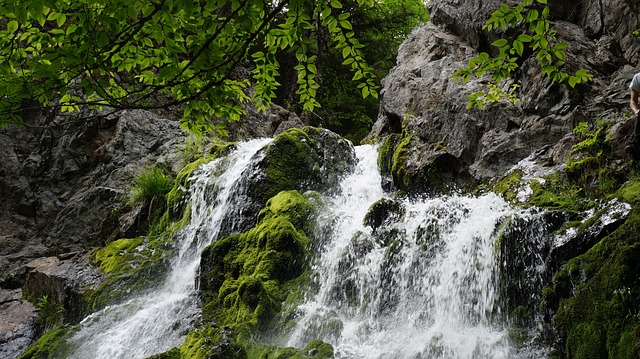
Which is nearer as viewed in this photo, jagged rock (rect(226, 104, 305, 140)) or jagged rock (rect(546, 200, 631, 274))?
jagged rock (rect(546, 200, 631, 274))

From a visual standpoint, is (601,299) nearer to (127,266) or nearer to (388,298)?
(388,298)

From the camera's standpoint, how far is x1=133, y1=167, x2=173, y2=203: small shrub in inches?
419

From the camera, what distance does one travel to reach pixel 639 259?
422cm

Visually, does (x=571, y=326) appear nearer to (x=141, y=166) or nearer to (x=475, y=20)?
(x=475, y=20)

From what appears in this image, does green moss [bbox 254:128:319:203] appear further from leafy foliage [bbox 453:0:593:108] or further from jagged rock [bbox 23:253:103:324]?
leafy foliage [bbox 453:0:593:108]

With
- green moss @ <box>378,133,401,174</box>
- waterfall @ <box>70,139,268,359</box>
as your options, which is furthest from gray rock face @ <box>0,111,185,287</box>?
green moss @ <box>378,133,401,174</box>

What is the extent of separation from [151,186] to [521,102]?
797 centimetres

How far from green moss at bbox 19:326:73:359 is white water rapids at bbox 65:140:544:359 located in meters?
0.19

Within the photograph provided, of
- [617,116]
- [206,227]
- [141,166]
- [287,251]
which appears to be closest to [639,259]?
[617,116]

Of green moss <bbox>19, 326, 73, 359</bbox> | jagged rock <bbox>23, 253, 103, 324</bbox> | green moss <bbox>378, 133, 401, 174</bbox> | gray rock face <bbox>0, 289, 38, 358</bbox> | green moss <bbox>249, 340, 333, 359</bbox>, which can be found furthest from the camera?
green moss <bbox>378, 133, 401, 174</bbox>

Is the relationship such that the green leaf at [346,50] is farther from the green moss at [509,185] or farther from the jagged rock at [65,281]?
the jagged rock at [65,281]

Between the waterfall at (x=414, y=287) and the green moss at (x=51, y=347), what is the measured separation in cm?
357

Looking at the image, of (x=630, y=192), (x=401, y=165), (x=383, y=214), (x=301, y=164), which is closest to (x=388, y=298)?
(x=383, y=214)

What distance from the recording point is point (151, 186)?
35.0ft
